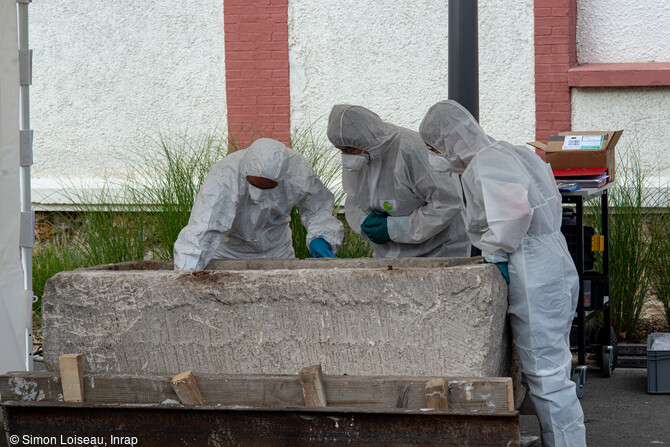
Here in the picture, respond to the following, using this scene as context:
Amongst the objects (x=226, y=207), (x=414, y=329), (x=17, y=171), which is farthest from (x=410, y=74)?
(x=414, y=329)

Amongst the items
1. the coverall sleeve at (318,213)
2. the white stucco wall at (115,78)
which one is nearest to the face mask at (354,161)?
the coverall sleeve at (318,213)

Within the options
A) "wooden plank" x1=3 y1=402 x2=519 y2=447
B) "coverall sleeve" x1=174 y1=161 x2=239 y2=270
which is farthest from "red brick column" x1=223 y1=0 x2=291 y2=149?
"wooden plank" x1=3 y1=402 x2=519 y2=447

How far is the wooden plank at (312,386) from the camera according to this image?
2.82 meters

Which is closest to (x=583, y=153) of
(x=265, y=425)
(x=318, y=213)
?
(x=318, y=213)

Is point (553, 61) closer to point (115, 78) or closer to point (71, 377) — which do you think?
point (115, 78)

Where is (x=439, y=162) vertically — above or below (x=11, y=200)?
above

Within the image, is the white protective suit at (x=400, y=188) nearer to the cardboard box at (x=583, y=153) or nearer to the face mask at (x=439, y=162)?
the face mask at (x=439, y=162)

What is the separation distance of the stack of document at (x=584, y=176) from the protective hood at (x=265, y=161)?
162cm

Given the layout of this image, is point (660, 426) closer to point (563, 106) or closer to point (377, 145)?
point (377, 145)

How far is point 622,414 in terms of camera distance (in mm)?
4457

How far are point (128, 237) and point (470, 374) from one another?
3.80m

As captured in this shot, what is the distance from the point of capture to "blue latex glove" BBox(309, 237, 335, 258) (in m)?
4.32

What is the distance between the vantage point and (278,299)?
3.12m

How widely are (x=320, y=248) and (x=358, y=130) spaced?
25.6 inches
